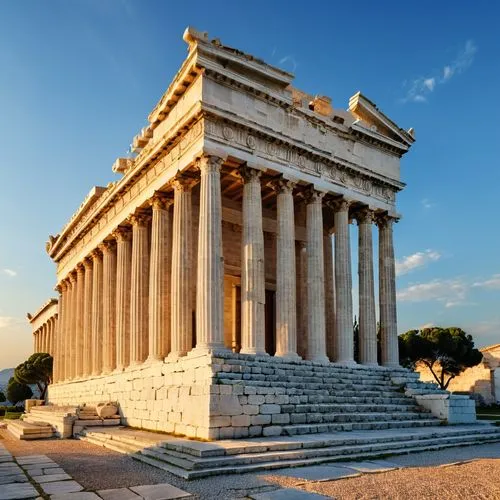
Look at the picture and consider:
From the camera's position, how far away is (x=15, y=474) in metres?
11.8

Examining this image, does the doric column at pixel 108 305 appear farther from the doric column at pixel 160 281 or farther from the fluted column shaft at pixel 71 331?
the doric column at pixel 160 281

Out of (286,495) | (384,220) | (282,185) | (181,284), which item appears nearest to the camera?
(286,495)

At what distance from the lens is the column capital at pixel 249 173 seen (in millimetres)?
22703

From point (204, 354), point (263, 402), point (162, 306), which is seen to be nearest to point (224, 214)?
point (162, 306)

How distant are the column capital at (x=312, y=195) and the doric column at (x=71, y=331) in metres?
21.1

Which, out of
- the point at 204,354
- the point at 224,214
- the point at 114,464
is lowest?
the point at 114,464

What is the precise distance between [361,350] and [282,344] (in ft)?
20.3

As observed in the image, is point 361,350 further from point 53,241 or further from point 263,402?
point 53,241

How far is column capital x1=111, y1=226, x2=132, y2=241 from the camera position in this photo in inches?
1176

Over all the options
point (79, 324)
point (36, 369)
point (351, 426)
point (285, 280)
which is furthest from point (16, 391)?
point (351, 426)

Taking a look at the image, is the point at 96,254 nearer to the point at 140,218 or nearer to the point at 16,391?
the point at 140,218

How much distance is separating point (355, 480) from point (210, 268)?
1110 centimetres

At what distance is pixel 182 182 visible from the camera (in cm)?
2344

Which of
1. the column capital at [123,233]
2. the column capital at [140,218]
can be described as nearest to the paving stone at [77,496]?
the column capital at [140,218]
